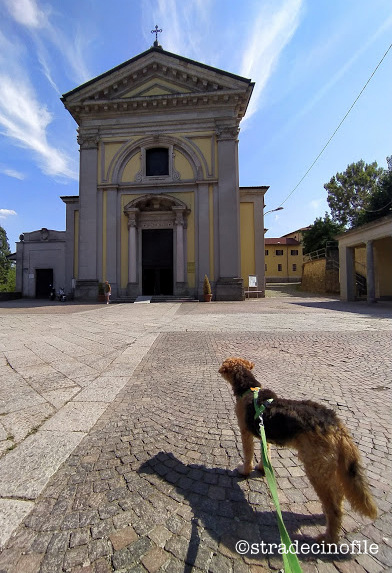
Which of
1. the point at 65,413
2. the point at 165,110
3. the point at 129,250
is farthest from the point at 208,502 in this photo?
the point at 165,110

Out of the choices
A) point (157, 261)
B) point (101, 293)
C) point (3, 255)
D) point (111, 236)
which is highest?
point (3, 255)

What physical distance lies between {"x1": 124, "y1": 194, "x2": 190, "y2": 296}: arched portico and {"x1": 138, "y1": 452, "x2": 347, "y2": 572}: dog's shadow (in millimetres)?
17066

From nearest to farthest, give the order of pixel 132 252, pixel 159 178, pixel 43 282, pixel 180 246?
pixel 180 246 → pixel 132 252 → pixel 159 178 → pixel 43 282

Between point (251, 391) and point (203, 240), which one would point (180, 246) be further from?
point (251, 391)

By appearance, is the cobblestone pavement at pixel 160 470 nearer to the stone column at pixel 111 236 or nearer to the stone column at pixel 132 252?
the stone column at pixel 132 252

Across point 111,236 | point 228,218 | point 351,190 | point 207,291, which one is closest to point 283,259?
point 351,190

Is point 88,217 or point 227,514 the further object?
point 88,217

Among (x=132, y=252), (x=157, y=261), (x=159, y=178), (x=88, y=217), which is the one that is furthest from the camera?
(x=157, y=261)

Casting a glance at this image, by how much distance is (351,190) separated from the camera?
36344mm

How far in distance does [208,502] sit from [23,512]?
104cm

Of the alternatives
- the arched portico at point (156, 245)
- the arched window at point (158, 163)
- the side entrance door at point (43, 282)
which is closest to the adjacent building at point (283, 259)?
the arched window at point (158, 163)

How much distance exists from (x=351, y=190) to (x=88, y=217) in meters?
32.6

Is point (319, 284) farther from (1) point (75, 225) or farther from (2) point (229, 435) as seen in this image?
(2) point (229, 435)

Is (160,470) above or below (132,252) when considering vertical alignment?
below
